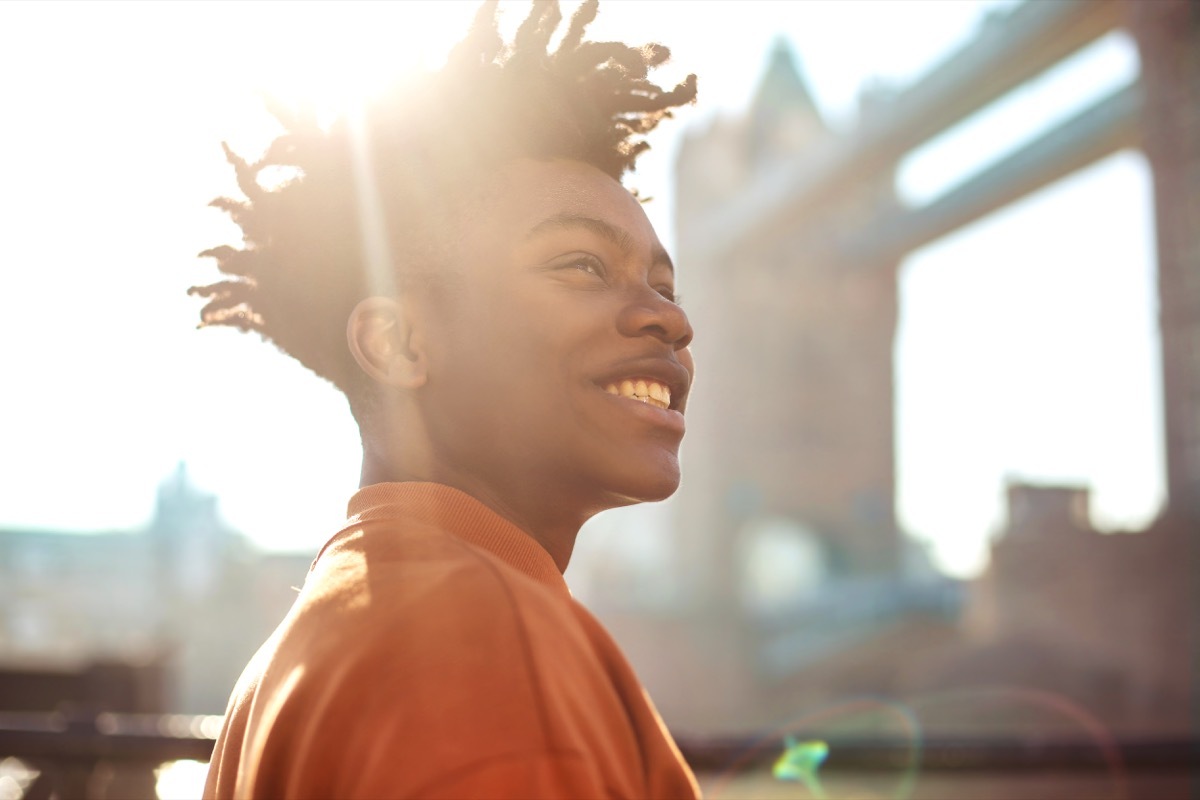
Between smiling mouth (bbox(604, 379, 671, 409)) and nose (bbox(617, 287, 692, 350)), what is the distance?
0.06 metres

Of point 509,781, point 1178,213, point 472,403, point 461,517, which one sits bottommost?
point 509,781

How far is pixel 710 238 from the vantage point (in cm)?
3300

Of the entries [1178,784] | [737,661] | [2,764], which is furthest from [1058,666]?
[737,661]

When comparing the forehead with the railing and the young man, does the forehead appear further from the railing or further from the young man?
the railing

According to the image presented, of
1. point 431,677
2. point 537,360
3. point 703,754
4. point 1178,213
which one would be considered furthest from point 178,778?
point 1178,213

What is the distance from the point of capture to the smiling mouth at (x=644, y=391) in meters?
1.16

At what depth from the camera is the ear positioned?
1.24 meters

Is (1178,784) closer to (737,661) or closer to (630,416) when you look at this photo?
(630,416)

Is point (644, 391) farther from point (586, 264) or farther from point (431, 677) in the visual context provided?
point (431, 677)

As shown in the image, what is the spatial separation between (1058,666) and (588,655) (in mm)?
13035

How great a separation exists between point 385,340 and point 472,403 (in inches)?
6.3

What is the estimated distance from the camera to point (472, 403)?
1.19 metres

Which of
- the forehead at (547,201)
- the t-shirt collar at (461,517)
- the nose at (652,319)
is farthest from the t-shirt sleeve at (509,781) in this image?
the forehead at (547,201)

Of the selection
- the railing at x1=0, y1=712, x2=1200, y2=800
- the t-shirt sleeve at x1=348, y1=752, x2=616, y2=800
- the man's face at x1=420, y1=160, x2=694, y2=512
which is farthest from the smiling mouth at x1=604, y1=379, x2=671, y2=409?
the railing at x1=0, y1=712, x2=1200, y2=800
